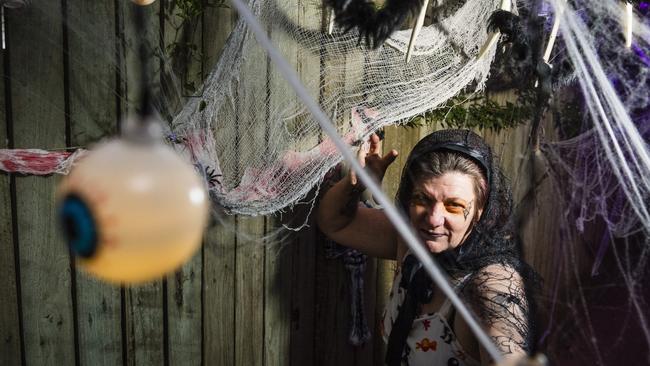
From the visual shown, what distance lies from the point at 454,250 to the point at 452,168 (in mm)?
298

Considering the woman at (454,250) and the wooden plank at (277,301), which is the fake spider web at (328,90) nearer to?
the woman at (454,250)

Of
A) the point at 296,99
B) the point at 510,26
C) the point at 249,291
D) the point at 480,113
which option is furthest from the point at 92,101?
the point at 480,113

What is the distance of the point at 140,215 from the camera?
0.57 m

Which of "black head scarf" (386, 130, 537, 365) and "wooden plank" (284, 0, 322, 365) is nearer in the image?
"black head scarf" (386, 130, 537, 365)

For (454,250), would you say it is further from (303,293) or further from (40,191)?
(40,191)

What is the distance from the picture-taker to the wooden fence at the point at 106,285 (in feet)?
5.41

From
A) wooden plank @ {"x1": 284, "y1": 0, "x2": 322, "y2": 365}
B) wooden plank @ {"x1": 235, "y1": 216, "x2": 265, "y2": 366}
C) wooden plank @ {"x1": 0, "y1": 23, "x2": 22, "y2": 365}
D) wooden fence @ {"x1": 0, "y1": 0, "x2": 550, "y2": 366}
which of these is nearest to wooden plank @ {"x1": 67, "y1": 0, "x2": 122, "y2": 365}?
wooden fence @ {"x1": 0, "y1": 0, "x2": 550, "y2": 366}

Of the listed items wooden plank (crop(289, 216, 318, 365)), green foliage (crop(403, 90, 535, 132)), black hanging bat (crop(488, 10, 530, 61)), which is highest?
black hanging bat (crop(488, 10, 530, 61))

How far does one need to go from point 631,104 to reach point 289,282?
200 cm

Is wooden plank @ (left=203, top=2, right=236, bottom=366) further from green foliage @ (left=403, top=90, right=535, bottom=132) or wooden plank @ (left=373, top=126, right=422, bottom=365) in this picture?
green foliage @ (left=403, top=90, right=535, bottom=132)

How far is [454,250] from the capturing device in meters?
1.90

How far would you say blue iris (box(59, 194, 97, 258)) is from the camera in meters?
0.59

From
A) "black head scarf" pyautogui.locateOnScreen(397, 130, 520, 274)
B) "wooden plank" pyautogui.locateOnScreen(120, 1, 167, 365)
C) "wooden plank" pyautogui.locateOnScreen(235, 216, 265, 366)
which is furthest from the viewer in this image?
"wooden plank" pyautogui.locateOnScreen(235, 216, 265, 366)

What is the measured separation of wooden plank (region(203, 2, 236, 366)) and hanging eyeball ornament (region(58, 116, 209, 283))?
57.5 inches
